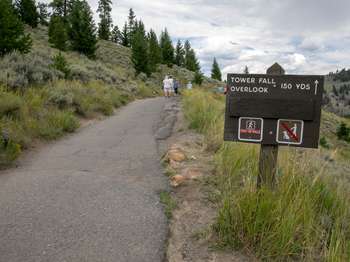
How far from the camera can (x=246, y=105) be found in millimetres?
3408

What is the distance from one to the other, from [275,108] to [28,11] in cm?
4764

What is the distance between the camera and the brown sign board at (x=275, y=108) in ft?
10.7

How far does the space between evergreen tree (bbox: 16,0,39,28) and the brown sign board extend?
47136 mm

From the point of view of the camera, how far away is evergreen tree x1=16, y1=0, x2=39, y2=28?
42938mm

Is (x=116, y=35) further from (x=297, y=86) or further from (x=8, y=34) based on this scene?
(x=297, y=86)

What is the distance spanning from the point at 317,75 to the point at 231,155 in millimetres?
2166

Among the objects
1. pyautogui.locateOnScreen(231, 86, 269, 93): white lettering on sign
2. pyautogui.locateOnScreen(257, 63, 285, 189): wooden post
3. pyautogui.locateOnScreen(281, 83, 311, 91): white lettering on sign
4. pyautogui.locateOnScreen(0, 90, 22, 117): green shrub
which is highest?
pyautogui.locateOnScreen(281, 83, 311, 91): white lettering on sign

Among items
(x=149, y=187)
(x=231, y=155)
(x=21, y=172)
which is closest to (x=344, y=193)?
(x=231, y=155)

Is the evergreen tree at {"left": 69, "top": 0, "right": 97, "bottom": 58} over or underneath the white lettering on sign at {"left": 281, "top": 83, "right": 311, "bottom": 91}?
over

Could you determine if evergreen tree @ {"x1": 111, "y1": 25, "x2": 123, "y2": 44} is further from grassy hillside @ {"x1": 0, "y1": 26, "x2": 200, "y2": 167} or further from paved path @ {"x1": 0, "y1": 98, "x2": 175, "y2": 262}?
paved path @ {"x1": 0, "y1": 98, "x2": 175, "y2": 262}

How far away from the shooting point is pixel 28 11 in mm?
42906

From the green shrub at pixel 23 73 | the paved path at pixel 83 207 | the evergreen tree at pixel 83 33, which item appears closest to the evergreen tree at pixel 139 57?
the evergreen tree at pixel 83 33

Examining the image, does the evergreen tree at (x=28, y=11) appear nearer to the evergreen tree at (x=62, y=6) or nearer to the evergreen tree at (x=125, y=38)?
the evergreen tree at (x=62, y=6)

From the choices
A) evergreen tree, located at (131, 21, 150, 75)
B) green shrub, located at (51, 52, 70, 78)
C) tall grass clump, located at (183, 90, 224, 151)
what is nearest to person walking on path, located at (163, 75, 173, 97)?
green shrub, located at (51, 52, 70, 78)
